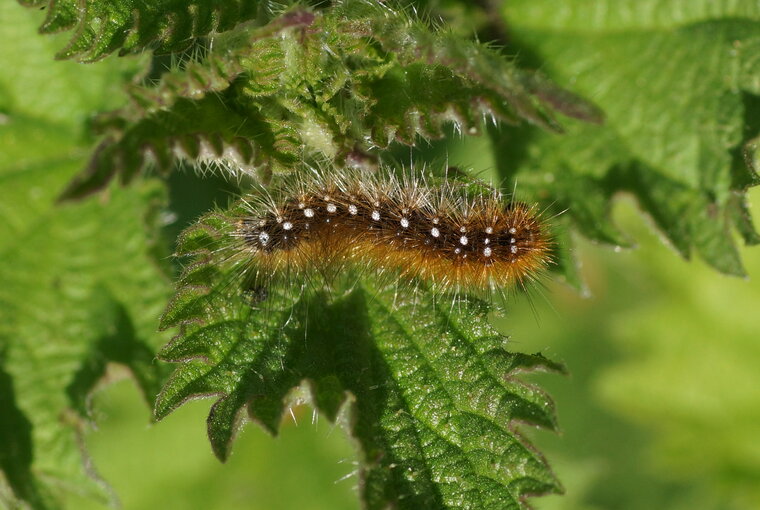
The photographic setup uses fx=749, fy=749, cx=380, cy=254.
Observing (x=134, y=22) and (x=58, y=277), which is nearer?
(x=134, y=22)

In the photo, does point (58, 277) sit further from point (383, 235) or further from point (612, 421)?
point (612, 421)

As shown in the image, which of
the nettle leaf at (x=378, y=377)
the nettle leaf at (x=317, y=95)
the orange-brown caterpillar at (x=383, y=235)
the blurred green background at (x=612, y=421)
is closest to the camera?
the nettle leaf at (x=317, y=95)

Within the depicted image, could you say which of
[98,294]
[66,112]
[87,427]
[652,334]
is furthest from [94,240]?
[652,334]

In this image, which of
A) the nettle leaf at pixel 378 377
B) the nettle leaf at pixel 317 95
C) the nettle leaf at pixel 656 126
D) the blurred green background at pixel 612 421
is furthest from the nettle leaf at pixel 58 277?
the nettle leaf at pixel 656 126

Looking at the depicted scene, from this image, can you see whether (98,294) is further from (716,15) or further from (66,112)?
(716,15)

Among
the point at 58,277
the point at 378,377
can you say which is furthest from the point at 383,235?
the point at 58,277

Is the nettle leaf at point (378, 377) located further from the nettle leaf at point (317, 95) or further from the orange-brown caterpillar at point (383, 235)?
the nettle leaf at point (317, 95)
